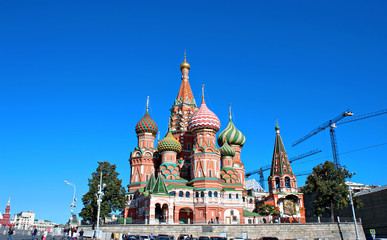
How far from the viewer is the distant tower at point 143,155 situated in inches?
2044

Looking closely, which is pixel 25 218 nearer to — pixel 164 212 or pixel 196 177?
pixel 164 212

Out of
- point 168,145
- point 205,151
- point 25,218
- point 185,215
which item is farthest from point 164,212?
point 25,218

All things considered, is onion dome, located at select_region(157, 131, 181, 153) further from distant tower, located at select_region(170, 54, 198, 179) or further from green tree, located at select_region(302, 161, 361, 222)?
green tree, located at select_region(302, 161, 361, 222)

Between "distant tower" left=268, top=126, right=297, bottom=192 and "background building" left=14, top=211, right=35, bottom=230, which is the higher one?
"distant tower" left=268, top=126, right=297, bottom=192

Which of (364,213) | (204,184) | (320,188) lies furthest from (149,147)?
(364,213)

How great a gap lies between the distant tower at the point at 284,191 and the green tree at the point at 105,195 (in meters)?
24.7

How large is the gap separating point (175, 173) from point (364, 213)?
1246 inches

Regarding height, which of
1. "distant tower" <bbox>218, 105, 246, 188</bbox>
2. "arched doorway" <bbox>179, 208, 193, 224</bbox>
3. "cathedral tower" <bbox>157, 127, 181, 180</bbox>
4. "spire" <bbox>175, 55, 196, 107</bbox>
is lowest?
"arched doorway" <bbox>179, 208, 193, 224</bbox>

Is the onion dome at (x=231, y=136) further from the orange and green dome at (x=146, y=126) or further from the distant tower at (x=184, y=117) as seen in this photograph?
the orange and green dome at (x=146, y=126)

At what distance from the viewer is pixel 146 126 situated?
54906mm

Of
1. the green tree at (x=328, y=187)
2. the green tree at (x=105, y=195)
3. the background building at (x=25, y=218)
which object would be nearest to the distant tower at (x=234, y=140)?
the green tree at (x=328, y=187)

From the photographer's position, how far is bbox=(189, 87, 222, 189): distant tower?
4759 centimetres

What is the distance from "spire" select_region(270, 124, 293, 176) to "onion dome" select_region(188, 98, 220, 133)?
39.8 feet

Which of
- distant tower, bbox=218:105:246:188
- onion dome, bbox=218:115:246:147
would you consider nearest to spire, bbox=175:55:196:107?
onion dome, bbox=218:115:246:147
